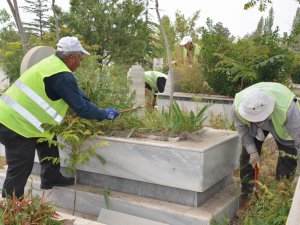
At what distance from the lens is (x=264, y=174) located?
418 cm

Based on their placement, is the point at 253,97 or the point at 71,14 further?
the point at 71,14

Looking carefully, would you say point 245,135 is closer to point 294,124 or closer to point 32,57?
point 294,124

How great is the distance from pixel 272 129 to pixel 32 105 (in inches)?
91.6

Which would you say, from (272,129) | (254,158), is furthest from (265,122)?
(254,158)

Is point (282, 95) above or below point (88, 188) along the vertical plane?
above

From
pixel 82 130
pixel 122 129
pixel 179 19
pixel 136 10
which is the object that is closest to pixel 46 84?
pixel 82 130

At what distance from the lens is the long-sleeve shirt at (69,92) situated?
3.47m

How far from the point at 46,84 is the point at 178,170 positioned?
4.93 feet

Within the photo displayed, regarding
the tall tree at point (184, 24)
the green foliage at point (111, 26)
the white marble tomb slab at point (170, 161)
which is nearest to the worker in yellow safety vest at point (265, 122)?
the white marble tomb slab at point (170, 161)

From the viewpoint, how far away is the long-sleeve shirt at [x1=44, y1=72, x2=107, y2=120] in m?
3.47

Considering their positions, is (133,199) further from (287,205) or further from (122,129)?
(287,205)

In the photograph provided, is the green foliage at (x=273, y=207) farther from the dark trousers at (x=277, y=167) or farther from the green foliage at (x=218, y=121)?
the green foliage at (x=218, y=121)

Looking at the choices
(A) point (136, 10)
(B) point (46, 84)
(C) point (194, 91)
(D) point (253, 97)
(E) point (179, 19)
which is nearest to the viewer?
(D) point (253, 97)

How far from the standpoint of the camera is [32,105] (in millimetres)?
3562
